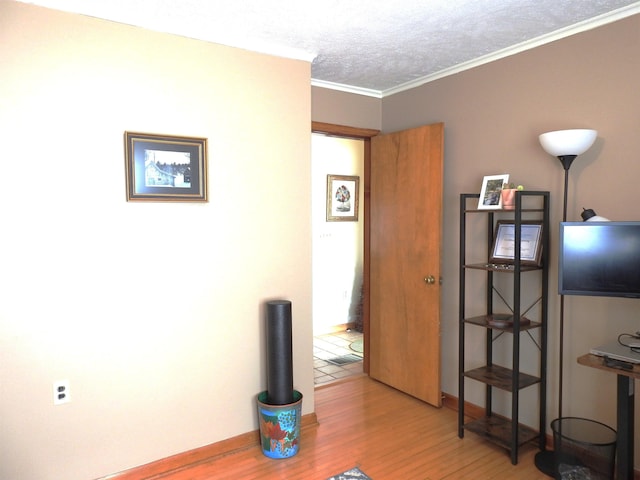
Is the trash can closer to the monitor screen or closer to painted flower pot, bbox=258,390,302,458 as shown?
the monitor screen

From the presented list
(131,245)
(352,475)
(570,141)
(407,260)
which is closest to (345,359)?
(407,260)

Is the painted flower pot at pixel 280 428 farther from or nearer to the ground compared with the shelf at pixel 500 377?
nearer to the ground

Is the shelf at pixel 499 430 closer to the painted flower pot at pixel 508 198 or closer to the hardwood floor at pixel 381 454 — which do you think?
the hardwood floor at pixel 381 454

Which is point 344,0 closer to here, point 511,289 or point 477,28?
point 477,28

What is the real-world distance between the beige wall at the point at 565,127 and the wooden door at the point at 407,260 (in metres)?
0.16

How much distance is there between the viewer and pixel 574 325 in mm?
2580

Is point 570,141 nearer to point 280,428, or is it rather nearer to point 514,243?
point 514,243

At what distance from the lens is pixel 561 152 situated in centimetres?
238

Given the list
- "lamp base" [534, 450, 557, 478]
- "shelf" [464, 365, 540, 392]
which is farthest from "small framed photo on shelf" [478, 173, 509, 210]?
"lamp base" [534, 450, 557, 478]

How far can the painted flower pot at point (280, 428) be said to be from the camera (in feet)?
8.57

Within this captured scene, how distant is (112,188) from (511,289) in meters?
2.42

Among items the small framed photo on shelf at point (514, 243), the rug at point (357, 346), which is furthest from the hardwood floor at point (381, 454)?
the rug at point (357, 346)

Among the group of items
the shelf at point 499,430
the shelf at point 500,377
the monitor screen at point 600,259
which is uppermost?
the monitor screen at point 600,259

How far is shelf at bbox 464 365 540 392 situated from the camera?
262cm
